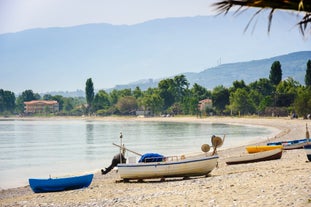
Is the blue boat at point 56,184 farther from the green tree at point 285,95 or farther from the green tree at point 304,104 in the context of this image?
the green tree at point 285,95

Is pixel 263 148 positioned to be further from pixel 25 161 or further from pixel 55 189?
pixel 25 161

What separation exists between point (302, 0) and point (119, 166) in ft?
58.2

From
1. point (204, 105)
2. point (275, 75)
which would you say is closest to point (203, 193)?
point (275, 75)

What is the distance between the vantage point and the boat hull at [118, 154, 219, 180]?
23141 millimetres

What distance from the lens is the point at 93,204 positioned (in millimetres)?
18391

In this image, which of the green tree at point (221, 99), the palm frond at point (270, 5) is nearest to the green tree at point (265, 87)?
the green tree at point (221, 99)

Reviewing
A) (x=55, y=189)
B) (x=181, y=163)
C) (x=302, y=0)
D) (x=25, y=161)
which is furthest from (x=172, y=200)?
(x=25, y=161)

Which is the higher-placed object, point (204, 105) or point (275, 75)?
point (275, 75)

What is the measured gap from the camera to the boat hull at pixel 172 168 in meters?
23.1

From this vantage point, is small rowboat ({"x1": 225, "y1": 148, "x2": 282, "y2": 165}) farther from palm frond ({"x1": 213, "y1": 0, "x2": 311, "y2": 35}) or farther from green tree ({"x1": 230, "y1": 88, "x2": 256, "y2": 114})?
green tree ({"x1": 230, "y1": 88, "x2": 256, "y2": 114})

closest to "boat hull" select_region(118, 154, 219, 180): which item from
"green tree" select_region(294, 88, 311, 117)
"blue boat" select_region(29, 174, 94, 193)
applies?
"blue boat" select_region(29, 174, 94, 193)

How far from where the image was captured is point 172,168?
23.1m

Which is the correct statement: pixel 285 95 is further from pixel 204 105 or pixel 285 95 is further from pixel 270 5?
pixel 270 5

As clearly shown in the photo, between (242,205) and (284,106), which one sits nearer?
(242,205)
